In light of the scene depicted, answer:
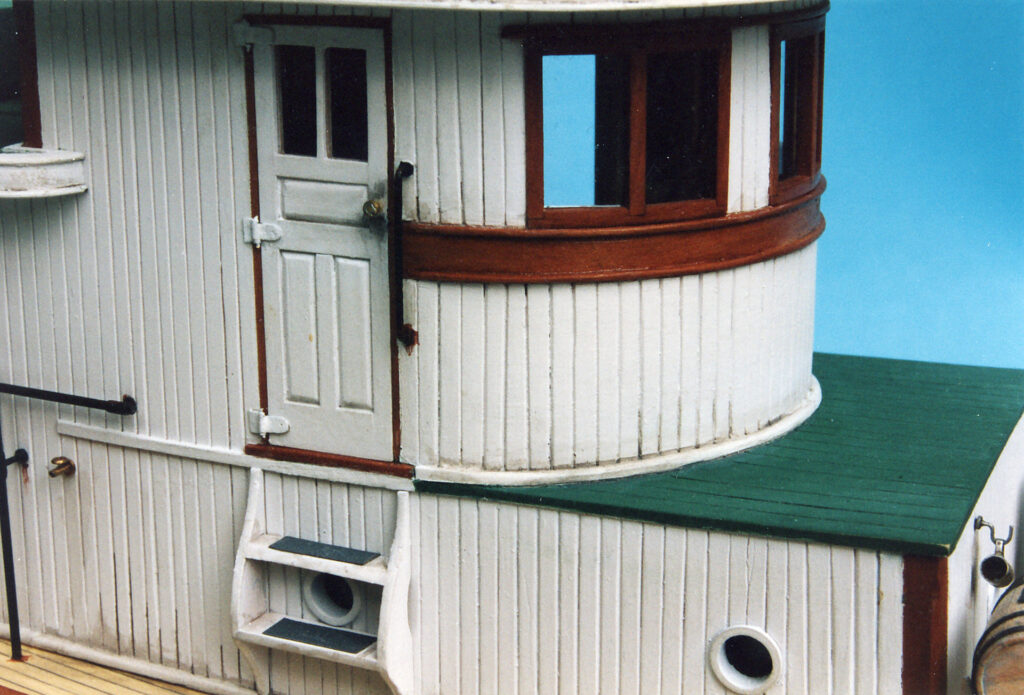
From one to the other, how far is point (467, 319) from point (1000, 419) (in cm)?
371

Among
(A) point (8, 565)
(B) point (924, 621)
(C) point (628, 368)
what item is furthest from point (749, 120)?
(A) point (8, 565)

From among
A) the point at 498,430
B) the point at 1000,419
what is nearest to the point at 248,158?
the point at 498,430

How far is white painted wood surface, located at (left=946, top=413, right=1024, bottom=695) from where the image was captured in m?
8.12

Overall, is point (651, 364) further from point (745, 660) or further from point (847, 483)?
point (745, 660)

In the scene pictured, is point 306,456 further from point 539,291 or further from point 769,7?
point 769,7

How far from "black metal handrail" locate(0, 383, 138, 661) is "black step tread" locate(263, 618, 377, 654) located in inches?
61.8

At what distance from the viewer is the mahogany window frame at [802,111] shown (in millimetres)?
8469

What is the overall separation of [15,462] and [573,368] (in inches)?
148

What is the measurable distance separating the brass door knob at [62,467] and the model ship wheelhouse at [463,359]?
0.49ft

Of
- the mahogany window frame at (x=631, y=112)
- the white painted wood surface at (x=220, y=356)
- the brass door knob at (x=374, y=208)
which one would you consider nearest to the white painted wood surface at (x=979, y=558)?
the white painted wood surface at (x=220, y=356)

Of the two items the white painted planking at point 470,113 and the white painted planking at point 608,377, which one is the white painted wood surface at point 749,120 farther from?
the white painted planking at point 470,113

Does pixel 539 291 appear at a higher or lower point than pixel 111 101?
lower

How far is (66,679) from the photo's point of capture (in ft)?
30.6

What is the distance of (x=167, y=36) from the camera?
8430 mm
